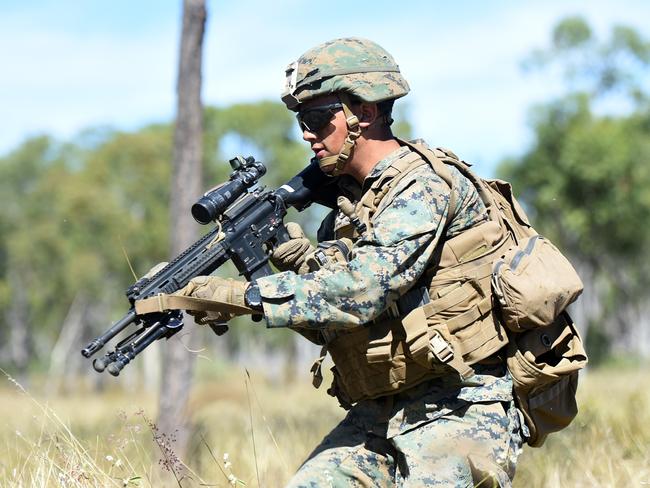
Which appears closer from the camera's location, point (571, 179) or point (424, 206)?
point (424, 206)

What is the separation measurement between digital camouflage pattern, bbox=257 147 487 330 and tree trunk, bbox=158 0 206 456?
12.9 ft

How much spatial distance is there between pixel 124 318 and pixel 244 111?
4181cm

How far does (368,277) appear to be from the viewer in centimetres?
325

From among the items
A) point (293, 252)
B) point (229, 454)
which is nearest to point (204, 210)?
point (293, 252)

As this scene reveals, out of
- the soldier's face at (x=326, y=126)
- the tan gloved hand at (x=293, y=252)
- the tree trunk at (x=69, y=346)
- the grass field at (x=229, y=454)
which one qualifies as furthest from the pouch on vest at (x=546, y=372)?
the tree trunk at (x=69, y=346)

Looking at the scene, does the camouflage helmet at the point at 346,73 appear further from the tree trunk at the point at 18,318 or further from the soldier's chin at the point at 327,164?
the tree trunk at the point at 18,318

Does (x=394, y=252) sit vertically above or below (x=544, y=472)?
above

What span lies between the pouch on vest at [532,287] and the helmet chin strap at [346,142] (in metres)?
0.70

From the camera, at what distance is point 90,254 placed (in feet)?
130

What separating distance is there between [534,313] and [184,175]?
170 inches

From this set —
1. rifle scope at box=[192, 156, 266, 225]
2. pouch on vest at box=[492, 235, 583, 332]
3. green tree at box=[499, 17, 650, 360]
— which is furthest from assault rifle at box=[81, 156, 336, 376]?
green tree at box=[499, 17, 650, 360]

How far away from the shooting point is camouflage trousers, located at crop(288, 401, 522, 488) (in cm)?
342

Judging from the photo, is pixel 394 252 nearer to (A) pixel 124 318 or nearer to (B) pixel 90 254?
(A) pixel 124 318

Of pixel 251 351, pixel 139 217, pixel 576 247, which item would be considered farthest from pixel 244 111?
pixel 576 247
